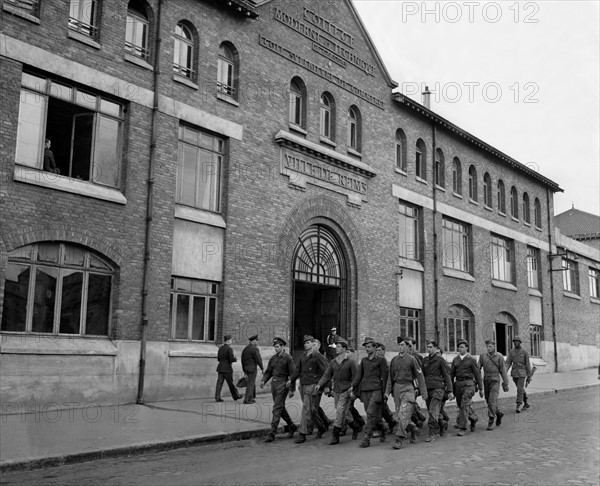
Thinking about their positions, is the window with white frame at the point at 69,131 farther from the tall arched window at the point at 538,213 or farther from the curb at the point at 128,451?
the tall arched window at the point at 538,213

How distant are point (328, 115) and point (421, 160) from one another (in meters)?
6.20

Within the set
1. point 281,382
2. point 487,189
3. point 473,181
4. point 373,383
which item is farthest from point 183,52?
point 487,189

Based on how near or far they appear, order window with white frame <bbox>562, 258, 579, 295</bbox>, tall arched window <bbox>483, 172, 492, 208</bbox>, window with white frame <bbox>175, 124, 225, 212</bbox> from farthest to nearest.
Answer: window with white frame <bbox>562, 258, 579, 295</bbox> < tall arched window <bbox>483, 172, 492, 208</bbox> < window with white frame <bbox>175, 124, 225, 212</bbox>

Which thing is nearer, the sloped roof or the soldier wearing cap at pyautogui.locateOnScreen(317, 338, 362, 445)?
the soldier wearing cap at pyautogui.locateOnScreen(317, 338, 362, 445)

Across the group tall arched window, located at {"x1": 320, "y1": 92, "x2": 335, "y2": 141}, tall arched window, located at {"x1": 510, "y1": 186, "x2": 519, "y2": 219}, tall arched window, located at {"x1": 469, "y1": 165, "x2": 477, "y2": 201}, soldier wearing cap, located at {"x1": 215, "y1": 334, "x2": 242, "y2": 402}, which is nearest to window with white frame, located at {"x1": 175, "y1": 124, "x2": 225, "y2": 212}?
soldier wearing cap, located at {"x1": 215, "y1": 334, "x2": 242, "y2": 402}

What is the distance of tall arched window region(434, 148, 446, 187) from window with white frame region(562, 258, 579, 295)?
46.5 ft

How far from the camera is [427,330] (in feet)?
81.6

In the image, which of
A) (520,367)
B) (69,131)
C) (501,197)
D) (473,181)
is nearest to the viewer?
(69,131)

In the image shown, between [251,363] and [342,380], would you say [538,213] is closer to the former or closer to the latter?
[251,363]

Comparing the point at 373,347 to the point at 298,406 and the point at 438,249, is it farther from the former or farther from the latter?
the point at 438,249

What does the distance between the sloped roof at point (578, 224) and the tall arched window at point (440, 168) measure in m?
27.8

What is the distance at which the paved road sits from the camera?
26.0ft

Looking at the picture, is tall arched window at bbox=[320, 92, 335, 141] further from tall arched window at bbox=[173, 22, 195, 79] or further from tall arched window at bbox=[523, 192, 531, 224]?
tall arched window at bbox=[523, 192, 531, 224]

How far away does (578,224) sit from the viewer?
53844 millimetres
